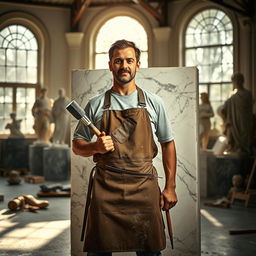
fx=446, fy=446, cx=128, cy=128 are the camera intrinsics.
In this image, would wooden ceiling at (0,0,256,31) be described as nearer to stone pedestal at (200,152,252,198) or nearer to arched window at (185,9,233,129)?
arched window at (185,9,233,129)

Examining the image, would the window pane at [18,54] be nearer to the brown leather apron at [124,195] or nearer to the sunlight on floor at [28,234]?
the sunlight on floor at [28,234]

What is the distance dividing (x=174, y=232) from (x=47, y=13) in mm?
11367

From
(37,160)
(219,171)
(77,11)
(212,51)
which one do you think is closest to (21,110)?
(37,160)

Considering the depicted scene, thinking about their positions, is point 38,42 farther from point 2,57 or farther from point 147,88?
point 147,88

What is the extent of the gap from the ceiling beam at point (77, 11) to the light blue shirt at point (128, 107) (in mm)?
10282

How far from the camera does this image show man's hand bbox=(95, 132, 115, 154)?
8.16 feet

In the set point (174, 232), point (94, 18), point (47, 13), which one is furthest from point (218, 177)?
point (47, 13)

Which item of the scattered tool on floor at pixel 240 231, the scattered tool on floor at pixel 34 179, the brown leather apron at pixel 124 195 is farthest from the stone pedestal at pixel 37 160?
the brown leather apron at pixel 124 195

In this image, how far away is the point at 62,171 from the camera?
10664 millimetres

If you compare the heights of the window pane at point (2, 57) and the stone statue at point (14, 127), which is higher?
the window pane at point (2, 57)

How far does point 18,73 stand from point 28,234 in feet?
29.8

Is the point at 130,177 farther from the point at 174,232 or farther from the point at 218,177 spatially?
the point at 218,177

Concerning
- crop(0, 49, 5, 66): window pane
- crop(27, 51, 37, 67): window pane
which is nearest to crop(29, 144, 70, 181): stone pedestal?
crop(27, 51, 37, 67): window pane

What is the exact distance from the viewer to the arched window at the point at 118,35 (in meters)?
13.3
